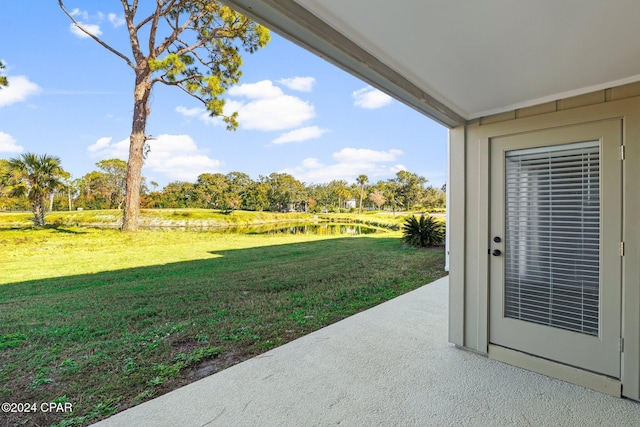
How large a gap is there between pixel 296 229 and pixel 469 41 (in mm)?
9830

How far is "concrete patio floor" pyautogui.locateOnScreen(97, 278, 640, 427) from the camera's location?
64.5 inches

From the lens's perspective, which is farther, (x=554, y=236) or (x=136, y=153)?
(x=136, y=153)

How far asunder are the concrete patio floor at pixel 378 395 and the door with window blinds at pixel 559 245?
30 centimetres

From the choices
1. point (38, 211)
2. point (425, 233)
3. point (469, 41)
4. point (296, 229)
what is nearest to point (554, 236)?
point (469, 41)

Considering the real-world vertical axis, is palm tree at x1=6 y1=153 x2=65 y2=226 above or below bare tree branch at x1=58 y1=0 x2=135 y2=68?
below

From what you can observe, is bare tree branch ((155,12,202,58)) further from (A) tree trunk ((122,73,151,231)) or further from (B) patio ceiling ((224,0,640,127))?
(B) patio ceiling ((224,0,640,127))

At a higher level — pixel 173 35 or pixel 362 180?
pixel 173 35

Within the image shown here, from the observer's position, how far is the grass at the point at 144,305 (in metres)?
2.22

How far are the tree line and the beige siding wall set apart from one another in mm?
6108

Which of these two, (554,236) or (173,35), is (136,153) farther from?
(554,236)

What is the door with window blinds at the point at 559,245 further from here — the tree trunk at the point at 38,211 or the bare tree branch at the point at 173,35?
the bare tree branch at the point at 173,35

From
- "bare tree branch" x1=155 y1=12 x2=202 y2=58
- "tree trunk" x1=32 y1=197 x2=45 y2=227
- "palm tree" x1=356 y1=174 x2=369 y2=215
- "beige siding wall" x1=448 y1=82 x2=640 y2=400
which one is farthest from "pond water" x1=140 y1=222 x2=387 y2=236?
"beige siding wall" x1=448 y1=82 x2=640 y2=400

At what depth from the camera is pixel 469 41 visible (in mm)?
1372

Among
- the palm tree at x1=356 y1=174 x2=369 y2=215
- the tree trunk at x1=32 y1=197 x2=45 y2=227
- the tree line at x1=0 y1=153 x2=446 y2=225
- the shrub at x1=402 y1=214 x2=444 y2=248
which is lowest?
the shrub at x1=402 y1=214 x2=444 y2=248
